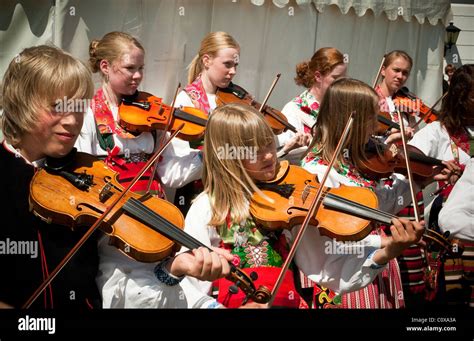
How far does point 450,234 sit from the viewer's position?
111 inches

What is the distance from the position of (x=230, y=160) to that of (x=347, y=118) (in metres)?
0.74

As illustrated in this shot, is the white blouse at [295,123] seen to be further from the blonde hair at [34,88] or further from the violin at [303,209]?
the blonde hair at [34,88]

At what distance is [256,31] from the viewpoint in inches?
189

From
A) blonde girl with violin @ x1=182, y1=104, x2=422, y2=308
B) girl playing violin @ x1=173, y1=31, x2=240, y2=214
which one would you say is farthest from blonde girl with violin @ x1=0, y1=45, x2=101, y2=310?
girl playing violin @ x1=173, y1=31, x2=240, y2=214

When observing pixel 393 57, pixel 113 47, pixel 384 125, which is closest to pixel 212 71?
pixel 113 47

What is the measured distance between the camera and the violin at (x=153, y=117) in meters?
3.39

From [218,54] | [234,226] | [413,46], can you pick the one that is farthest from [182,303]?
[413,46]

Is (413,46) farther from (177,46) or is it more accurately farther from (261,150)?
(261,150)

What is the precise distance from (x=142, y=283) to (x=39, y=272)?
0.28 meters

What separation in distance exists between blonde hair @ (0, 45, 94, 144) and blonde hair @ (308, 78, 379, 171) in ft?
3.98

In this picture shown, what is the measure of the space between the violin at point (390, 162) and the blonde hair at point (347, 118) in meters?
0.06

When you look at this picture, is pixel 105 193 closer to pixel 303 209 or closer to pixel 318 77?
pixel 303 209
